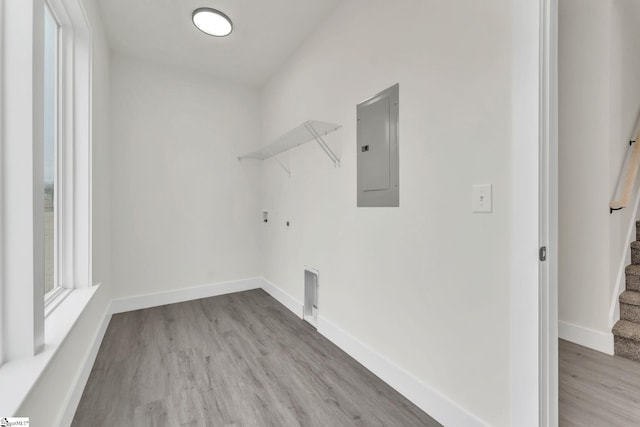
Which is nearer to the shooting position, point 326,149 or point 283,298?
point 326,149

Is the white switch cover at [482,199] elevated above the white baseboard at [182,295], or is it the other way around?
the white switch cover at [482,199]

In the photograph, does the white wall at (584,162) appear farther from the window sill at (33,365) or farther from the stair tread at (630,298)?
the window sill at (33,365)

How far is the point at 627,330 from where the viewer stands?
6.61 ft

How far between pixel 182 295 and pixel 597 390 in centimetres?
357

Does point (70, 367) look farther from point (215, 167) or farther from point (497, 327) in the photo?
point (215, 167)

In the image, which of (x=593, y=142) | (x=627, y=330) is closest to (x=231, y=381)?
(x=627, y=330)

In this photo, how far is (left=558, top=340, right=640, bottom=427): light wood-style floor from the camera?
143cm

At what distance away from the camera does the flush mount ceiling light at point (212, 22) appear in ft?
7.27

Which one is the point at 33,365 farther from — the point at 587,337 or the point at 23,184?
the point at 587,337

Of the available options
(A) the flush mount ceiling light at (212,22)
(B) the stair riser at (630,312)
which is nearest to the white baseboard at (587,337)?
(B) the stair riser at (630,312)

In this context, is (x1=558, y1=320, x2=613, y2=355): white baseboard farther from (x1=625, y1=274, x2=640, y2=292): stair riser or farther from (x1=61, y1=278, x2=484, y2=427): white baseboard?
(x1=61, y1=278, x2=484, y2=427): white baseboard

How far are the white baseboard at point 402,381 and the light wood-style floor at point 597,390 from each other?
57 centimetres

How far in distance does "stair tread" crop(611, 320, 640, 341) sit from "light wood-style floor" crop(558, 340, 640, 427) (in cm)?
17
